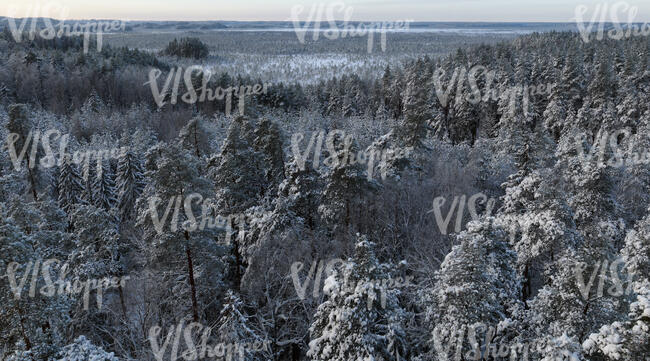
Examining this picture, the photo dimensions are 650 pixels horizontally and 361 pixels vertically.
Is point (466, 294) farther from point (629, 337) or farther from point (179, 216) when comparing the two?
point (179, 216)

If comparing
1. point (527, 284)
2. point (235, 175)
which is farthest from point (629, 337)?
point (235, 175)

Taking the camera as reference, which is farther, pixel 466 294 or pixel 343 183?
pixel 343 183

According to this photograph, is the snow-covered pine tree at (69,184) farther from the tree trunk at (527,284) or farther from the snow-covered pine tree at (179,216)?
the tree trunk at (527,284)

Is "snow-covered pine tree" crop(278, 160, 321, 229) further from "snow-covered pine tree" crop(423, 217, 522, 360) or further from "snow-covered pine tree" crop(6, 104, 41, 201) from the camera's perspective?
"snow-covered pine tree" crop(6, 104, 41, 201)

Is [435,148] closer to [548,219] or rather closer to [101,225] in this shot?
[548,219]

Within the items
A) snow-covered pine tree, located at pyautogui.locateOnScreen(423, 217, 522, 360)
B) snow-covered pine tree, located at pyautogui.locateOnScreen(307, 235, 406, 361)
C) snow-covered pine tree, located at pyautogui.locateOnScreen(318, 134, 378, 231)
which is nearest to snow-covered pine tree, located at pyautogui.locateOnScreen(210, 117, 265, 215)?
snow-covered pine tree, located at pyautogui.locateOnScreen(318, 134, 378, 231)

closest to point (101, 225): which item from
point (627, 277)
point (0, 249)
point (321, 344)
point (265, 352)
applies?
point (0, 249)

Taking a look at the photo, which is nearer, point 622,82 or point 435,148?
point 435,148

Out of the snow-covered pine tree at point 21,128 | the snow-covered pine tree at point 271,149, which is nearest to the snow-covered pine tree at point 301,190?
the snow-covered pine tree at point 271,149

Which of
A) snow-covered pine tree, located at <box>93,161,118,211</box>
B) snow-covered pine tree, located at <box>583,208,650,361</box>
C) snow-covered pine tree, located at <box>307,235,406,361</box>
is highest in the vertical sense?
snow-covered pine tree, located at <box>583,208,650,361</box>

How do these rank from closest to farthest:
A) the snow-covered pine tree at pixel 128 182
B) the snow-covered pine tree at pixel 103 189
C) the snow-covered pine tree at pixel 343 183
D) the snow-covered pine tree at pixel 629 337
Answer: the snow-covered pine tree at pixel 629 337 < the snow-covered pine tree at pixel 343 183 < the snow-covered pine tree at pixel 128 182 < the snow-covered pine tree at pixel 103 189

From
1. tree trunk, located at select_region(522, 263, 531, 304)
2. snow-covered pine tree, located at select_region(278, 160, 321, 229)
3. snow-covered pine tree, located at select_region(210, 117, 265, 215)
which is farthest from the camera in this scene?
snow-covered pine tree, located at select_region(210, 117, 265, 215)
